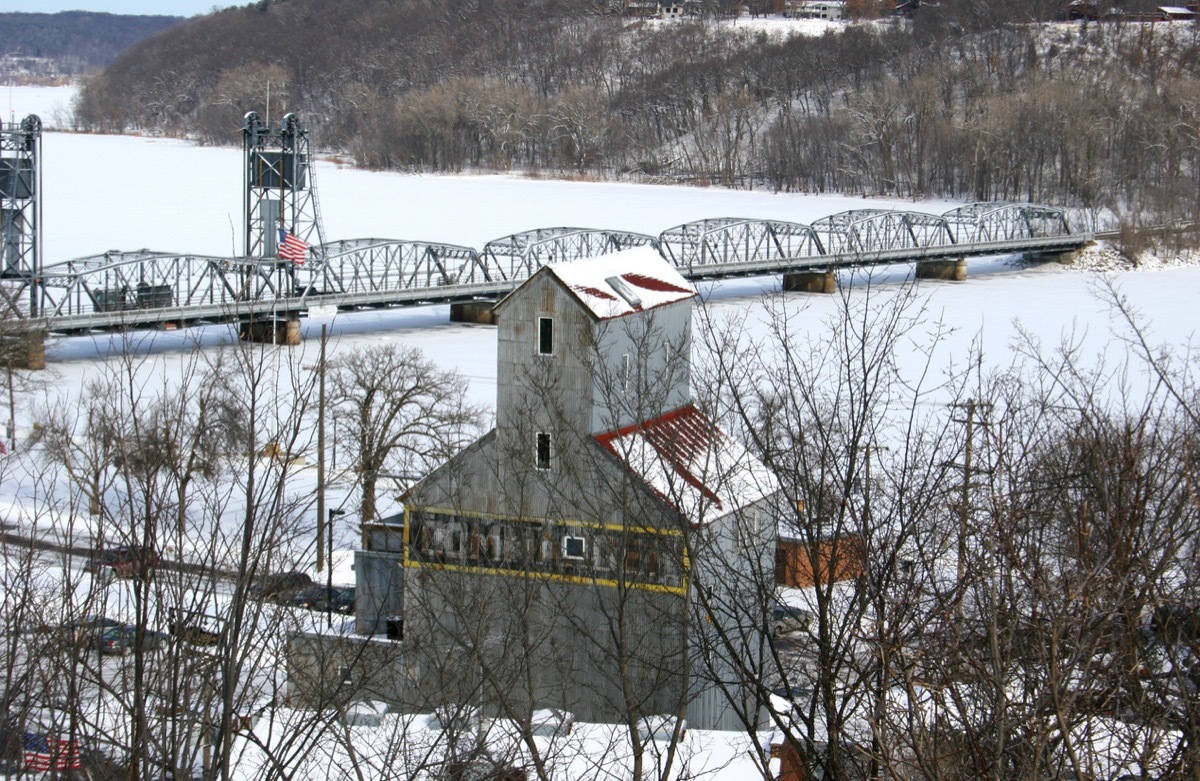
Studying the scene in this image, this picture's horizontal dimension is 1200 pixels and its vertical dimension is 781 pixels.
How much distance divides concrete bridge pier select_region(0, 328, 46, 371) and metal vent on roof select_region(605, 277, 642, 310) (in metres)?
12.1

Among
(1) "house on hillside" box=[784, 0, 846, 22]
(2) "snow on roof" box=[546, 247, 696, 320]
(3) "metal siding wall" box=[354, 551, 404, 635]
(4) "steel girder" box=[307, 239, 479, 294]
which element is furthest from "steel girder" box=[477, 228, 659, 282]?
(1) "house on hillside" box=[784, 0, 846, 22]

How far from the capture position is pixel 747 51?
385ft

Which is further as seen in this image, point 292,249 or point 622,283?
point 292,249

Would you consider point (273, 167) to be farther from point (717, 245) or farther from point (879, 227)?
point (879, 227)

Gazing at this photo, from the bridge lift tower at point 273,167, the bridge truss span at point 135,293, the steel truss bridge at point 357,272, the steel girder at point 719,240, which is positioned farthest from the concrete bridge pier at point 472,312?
the steel girder at point 719,240

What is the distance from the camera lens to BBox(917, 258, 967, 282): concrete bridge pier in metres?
50.5

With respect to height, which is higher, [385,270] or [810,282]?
[385,270]

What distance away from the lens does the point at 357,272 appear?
1591 inches

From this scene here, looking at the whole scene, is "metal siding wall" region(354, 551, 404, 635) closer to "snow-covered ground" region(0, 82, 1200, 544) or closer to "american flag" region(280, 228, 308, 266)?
"snow-covered ground" region(0, 82, 1200, 544)

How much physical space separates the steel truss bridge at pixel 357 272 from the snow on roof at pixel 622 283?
7698 millimetres

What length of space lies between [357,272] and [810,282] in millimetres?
15020

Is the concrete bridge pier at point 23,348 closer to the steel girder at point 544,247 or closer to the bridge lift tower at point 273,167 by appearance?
the bridge lift tower at point 273,167

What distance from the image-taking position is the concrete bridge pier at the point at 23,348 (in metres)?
23.4

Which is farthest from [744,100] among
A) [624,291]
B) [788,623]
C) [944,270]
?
[788,623]
